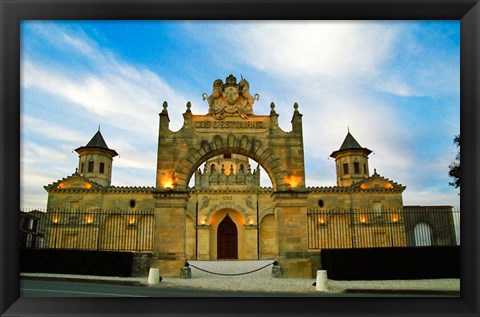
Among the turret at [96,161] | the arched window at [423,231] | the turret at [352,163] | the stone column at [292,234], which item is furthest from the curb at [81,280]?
the arched window at [423,231]

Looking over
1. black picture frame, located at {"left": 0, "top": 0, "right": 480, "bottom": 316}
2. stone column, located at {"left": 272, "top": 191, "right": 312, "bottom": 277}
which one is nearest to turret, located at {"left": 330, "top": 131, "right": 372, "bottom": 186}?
stone column, located at {"left": 272, "top": 191, "right": 312, "bottom": 277}

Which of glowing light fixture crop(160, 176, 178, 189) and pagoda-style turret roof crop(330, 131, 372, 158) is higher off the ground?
pagoda-style turret roof crop(330, 131, 372, 158)

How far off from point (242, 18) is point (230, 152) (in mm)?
9759

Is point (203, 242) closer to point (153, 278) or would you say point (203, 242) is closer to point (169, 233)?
point (169, 233)

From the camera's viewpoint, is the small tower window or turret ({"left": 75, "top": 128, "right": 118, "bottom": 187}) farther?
the small tower window

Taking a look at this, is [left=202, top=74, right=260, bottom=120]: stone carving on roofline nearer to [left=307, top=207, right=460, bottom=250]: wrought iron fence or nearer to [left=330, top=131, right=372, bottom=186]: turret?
[left=307, top=207, right=460, bottom=250]: wrought iron fence

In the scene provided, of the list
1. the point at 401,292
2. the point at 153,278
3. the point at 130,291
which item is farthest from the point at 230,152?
the point at 401,292

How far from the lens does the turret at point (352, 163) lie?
34.2 meters

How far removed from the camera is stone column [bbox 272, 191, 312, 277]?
1456 cm

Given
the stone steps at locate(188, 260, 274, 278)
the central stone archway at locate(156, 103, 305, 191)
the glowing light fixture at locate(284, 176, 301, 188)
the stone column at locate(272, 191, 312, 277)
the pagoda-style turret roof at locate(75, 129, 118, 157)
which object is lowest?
the stone steps at locate(188, 260, 274, 278)

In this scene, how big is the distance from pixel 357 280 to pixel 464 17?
9.70 meters

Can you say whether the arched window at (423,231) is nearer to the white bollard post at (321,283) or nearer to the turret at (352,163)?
the turret at (352,163)

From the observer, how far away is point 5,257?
6.18 m

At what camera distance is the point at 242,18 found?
6.39m
